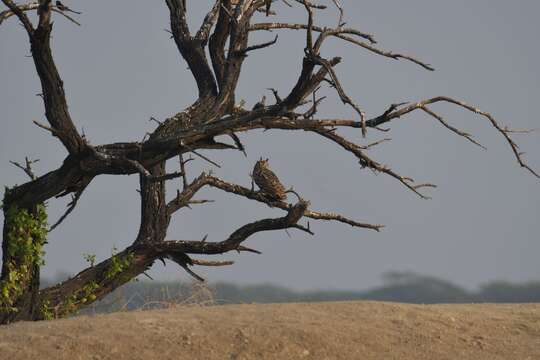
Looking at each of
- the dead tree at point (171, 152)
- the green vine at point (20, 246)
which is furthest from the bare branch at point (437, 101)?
the green vine at point (20, 246)

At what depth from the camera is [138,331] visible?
7.47 m

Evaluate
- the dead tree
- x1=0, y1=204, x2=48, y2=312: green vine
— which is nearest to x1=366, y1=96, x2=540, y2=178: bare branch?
the dead tree

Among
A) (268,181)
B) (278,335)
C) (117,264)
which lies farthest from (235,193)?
(278,335)

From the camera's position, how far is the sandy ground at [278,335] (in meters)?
7.16

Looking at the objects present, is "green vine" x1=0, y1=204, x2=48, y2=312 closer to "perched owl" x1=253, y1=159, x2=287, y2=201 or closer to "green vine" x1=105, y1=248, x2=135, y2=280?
"green vine" x1=105, y1=248, x2=135, y2=280

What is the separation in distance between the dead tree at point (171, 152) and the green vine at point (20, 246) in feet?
0.04

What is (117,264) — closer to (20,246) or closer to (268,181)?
(20,246)

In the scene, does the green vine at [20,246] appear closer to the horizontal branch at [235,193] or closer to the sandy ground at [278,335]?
the horizontal branch at [235,193]

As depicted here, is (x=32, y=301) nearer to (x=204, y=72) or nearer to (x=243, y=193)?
(x=243, y=193)

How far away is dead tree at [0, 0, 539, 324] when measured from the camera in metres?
9.98

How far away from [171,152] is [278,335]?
150 inches

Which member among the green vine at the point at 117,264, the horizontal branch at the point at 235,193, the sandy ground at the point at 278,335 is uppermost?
the horizontal branch at the point at 235,193

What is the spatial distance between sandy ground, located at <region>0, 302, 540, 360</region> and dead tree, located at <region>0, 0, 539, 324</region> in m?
2.09

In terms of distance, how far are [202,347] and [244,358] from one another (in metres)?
0.40
